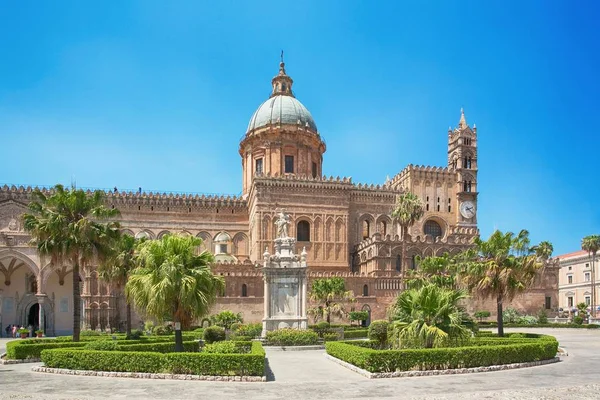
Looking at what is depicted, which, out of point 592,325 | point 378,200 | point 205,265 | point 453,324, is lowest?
point 592,325

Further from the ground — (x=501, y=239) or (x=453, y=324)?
(x=501, y=239)

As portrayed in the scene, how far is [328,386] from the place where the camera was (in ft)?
54.6

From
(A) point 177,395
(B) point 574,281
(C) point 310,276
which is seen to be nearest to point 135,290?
(A) point 177,395

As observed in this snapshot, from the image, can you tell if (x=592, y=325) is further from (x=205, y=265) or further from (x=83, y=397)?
(x=83, y=397)

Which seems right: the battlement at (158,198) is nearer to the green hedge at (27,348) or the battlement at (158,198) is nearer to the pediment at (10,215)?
the pediment at (10,215)

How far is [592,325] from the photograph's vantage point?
158 ft

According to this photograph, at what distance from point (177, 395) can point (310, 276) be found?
35702 mm

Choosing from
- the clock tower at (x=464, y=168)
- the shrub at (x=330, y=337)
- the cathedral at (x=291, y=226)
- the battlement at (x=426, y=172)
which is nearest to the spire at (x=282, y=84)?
the cathedral at (x=291, y=226)

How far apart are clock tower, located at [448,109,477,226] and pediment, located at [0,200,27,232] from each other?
140 ft

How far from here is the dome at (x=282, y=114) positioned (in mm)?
61906

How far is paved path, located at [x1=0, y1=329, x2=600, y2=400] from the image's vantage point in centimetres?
1514

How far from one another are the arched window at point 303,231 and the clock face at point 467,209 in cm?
1761

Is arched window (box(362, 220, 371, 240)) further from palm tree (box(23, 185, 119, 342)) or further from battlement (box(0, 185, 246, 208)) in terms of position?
palm tree (box(23, 185, 119, 342))

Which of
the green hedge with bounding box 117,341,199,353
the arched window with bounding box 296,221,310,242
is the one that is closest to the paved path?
the green hedge with bounding box 117,341,199,353
